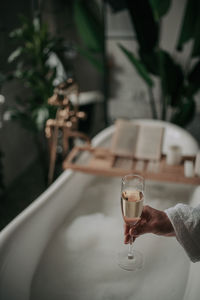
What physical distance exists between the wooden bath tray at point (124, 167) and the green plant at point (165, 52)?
1.19m

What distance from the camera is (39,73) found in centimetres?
258

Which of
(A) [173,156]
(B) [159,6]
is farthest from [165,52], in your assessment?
(A) [173,156]

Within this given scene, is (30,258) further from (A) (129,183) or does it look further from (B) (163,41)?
(B) (163,41)

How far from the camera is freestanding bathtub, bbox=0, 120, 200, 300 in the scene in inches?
50.9

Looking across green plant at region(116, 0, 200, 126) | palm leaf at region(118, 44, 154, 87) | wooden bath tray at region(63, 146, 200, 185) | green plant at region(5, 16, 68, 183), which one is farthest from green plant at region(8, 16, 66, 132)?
green plant at region(116, 0, 200, 126)

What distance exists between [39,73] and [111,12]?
217cm

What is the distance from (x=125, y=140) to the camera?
2.11 meters

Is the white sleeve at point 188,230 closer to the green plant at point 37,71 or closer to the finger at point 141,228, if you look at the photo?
the finger at point 141,228

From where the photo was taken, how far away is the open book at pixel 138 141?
6.75ft

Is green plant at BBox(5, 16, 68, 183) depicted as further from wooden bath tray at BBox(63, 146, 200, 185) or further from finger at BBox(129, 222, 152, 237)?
finger at BBox(129, 222, 152, 237)

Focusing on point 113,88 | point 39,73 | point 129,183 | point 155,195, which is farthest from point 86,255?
point 113,88

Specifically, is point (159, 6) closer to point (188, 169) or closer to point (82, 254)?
point (188, 169)

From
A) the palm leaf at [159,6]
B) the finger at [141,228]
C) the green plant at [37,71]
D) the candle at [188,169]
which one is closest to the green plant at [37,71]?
the green plant at [37,71]

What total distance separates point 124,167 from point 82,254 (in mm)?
676
